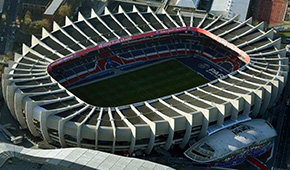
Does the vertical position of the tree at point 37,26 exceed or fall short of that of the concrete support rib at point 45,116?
it exceeds it

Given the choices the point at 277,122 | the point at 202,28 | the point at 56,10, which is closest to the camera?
the point at 277,122

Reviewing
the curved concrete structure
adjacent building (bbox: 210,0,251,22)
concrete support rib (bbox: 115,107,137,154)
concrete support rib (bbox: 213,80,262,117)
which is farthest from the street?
the curved concrete structure

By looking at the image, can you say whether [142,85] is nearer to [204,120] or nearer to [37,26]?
[204,120]

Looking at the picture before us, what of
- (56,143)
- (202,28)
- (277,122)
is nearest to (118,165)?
(56,143)

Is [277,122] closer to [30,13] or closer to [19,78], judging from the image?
[19,78]

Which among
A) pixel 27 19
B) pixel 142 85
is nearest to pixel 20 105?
pixel 142 85

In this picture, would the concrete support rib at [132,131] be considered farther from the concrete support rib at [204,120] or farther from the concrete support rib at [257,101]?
the concrete support rib at [257,101]

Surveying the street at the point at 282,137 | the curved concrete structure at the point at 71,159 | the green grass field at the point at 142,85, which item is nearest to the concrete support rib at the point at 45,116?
the green grass field at the point at 142,85
